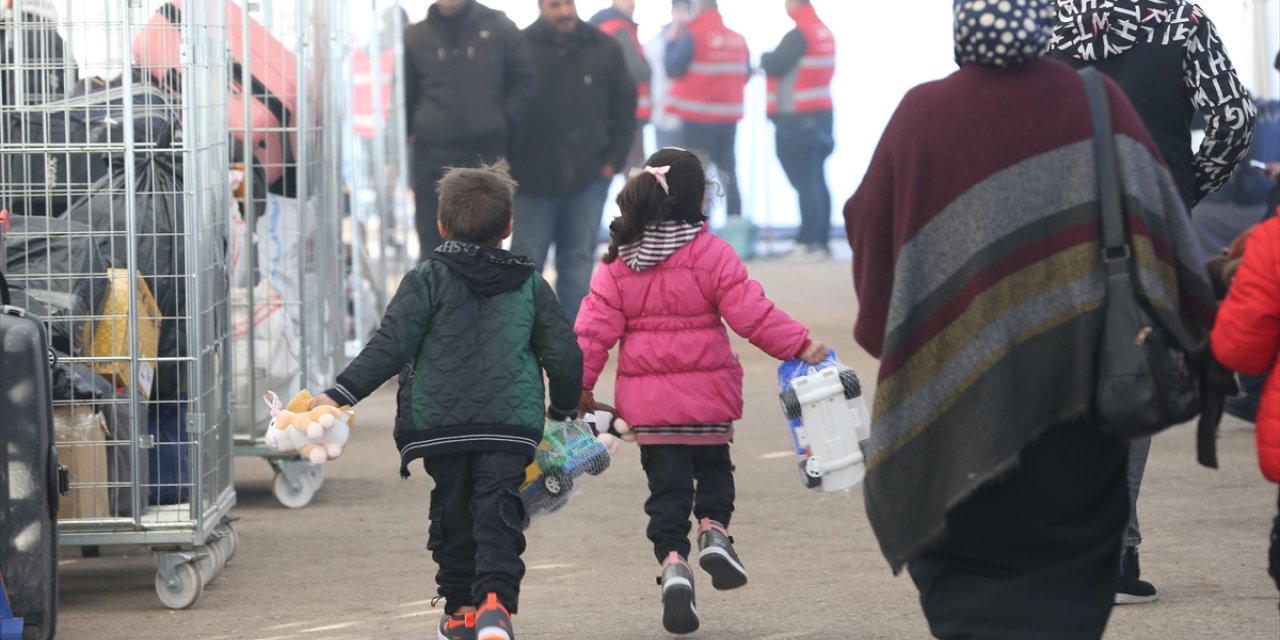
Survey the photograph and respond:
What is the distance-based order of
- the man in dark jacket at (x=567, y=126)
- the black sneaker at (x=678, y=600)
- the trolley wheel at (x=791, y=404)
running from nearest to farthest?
1. the trolley wheel at (x=791, y=404)
2. the black sneaker at (x=678, y=600)
3. the man in dark jacket at (x=567, y=126)

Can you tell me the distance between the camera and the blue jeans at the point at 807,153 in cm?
1834

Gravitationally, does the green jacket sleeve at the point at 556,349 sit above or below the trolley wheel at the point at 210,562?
above

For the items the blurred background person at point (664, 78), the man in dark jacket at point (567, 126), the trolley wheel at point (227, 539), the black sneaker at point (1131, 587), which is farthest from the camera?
the blurred background person at point (664, 78)

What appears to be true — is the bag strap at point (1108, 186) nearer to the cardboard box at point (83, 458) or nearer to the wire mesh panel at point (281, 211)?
the cardboard box at point (83, 458)

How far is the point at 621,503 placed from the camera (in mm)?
7379

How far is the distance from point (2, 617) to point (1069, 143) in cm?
275

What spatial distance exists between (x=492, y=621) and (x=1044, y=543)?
154cm

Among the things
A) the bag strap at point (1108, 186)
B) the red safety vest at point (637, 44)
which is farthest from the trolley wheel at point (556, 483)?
the red safety vest at point (637, 44)

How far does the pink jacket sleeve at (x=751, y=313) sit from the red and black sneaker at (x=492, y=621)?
3.17ft

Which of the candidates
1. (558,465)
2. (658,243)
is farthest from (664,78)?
(558,465)

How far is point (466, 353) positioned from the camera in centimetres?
485

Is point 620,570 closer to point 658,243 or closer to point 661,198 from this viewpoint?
point 658,243

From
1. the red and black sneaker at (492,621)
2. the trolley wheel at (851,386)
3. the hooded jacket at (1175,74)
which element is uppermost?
the hooded jacket at (1175,74)

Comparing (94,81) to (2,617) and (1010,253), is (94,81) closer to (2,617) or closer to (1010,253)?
(2,617)
